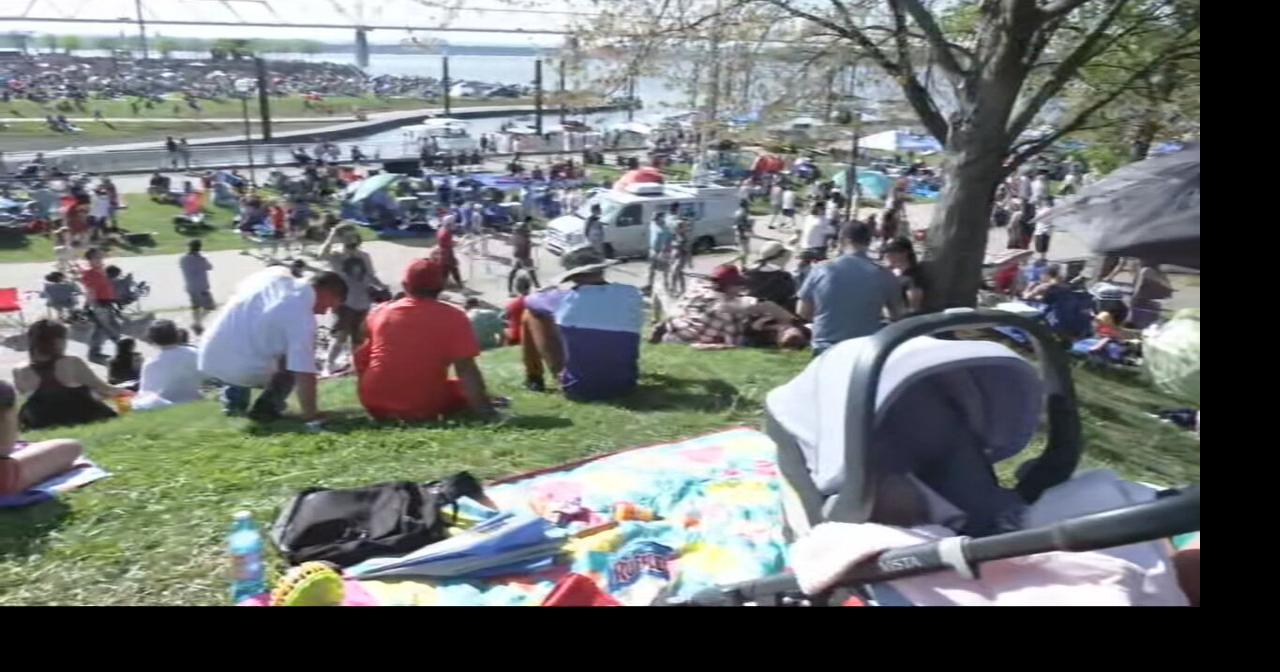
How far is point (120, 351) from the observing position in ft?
32.2

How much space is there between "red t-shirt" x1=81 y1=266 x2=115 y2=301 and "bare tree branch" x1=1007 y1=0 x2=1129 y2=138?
40.2 ft

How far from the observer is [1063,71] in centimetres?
866


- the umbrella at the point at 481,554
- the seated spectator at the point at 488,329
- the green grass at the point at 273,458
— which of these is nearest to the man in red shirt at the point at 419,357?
the green grass at the point at 273,458

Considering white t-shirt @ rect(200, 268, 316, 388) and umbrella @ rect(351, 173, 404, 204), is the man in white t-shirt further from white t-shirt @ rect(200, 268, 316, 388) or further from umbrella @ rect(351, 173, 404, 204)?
umbrella @ rect(351, 173, 404, 204)

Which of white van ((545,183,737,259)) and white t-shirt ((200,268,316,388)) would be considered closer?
white t-shirt ((200,268,316,388))

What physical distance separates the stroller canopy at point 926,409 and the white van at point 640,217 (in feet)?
56.8

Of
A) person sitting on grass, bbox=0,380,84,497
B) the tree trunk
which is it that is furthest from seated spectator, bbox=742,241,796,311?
person sitting on grass, bbox=0,380,84,497

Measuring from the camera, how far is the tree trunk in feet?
28.5

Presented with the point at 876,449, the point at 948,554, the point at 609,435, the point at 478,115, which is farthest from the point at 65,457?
the point at 478,115

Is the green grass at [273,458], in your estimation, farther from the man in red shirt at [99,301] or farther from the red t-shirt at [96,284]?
the red t-shirt at [96,284]

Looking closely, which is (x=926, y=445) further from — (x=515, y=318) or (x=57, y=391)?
(x=57, y=391)

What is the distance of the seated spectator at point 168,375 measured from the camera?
7.44 m

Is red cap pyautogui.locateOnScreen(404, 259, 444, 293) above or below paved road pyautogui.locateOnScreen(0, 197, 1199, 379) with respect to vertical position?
above

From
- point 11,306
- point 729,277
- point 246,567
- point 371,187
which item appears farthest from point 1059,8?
point 371,187
